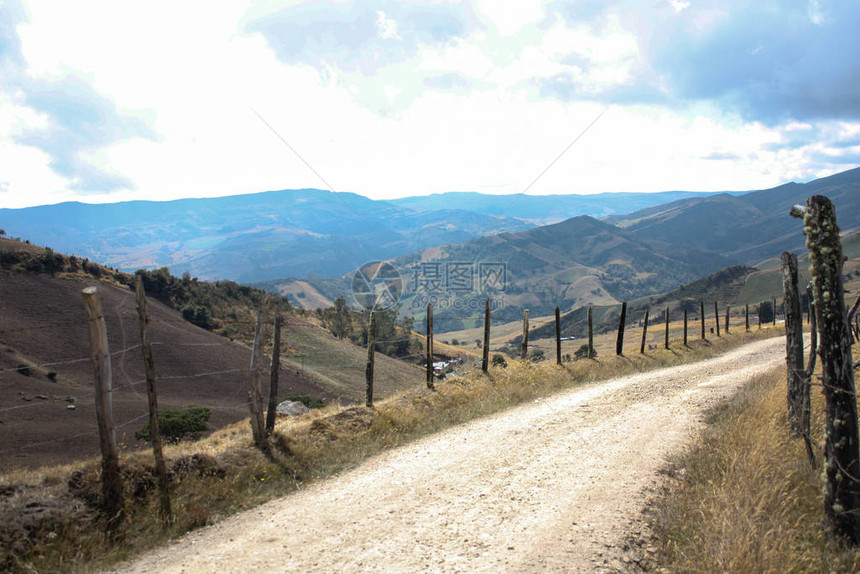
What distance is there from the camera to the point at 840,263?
4.77 meters

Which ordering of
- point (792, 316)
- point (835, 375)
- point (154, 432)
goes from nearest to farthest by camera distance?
1. point (835, 375)
2. point (154, 432)
3. point (792, 316)

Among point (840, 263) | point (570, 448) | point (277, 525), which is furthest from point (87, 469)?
point (840, 263)

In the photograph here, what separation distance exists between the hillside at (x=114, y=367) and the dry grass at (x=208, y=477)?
7108 mm

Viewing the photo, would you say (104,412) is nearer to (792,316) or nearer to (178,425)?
(792,316)

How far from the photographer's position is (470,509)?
6.30m

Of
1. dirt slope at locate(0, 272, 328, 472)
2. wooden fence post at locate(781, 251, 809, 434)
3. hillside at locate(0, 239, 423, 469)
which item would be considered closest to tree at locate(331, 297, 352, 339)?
hillside at locate(0, 239, 423, 469)

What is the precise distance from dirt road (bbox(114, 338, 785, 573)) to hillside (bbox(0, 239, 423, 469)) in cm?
978

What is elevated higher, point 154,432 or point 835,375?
point 835,375

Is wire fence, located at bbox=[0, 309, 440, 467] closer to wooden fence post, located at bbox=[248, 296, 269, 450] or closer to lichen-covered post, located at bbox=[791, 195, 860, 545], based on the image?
wooden fence post, located at bbox=[248, 296, 269, 450]

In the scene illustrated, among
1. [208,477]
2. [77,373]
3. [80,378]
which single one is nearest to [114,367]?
[80,378]

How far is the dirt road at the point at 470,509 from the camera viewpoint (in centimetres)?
517

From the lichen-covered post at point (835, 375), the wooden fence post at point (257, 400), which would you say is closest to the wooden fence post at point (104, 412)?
the wooden fence post at point (257, 400)

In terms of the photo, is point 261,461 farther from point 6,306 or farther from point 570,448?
point 6,306

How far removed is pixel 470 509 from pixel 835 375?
14.0ft
